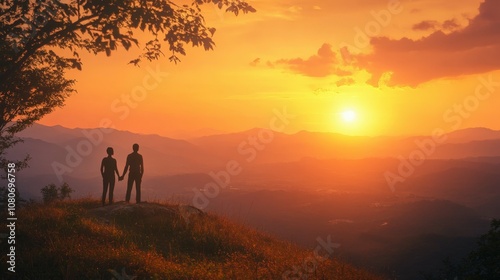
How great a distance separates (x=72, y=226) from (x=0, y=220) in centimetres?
406

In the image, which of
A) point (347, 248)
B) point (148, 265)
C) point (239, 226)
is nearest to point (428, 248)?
point (347, 248)

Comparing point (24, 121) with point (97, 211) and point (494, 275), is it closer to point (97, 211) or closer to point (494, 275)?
point (97, 211)

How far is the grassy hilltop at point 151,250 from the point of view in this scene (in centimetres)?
953

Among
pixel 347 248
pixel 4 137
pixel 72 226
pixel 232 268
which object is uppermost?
pixel 4 137

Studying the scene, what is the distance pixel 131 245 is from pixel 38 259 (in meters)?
2.72

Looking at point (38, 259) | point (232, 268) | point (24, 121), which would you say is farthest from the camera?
Result: point (24, 121)

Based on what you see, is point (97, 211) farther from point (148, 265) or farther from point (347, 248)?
point (347, 248)

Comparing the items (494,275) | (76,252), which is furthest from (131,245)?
(494,275)

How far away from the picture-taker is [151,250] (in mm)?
12453

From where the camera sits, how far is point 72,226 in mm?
13375

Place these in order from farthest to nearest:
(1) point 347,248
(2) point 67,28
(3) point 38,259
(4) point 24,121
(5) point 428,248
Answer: (1) point 347,248, (5) point 428,248, (4) point 24,121, (2) point 67,28, (3) point 38,259

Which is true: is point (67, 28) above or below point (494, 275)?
above

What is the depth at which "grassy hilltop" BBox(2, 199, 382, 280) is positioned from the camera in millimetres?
9531

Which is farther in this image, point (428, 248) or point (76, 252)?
point (428, 248)
